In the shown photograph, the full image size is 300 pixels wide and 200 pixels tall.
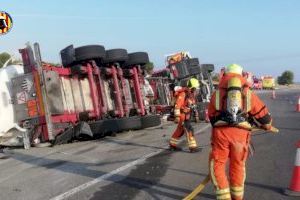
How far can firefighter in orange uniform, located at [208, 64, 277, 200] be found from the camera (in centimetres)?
573

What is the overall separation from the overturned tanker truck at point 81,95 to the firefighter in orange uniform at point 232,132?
7.44 m

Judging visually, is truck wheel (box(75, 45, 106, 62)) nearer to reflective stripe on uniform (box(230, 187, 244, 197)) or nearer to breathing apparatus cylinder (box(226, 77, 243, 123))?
breathing apparatus cylinder (box(226, 77, 243, 123))

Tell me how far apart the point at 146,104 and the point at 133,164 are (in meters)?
8.10

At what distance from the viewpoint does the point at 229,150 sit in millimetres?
5809

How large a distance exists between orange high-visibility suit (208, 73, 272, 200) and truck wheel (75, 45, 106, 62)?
851 centimetres

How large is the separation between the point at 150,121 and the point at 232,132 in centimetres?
1049

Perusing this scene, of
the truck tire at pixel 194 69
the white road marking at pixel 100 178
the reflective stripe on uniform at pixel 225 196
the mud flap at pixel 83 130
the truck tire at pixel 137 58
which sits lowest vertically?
the reflective stripe on uniform at pixel 225 196

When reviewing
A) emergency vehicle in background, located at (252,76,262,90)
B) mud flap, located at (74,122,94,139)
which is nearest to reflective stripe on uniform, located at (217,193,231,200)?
mud flap, located at (74,122,94,139)

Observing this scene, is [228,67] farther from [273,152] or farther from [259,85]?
[259,85]

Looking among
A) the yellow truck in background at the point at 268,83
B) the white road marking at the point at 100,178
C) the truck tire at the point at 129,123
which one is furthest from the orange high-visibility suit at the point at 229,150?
the yellow truck in background at the point at 268,83

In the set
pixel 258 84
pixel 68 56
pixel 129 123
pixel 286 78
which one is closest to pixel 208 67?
pixel 129 123

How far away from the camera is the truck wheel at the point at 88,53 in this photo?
46.0 ft

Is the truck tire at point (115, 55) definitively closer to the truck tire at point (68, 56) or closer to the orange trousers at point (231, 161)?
the truck tire at point (68, 56)

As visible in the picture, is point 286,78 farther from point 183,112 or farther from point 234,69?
point 234,69
